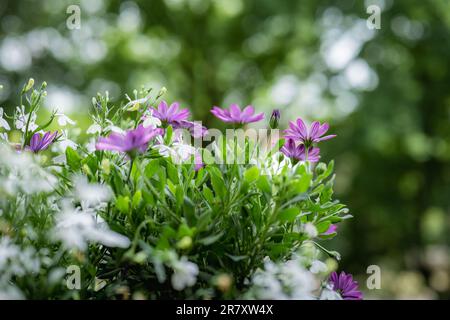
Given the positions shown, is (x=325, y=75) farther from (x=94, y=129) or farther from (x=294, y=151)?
(x=94, y=129)

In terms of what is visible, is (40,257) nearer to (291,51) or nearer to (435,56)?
(435,56)

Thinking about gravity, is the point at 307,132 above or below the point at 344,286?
above

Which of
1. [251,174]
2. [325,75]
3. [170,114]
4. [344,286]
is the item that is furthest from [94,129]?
[325,75]

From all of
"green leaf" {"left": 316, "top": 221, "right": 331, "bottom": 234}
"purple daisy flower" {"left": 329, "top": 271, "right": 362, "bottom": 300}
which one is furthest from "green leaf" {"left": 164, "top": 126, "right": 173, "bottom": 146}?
"purple daisy flower" {"left": 329, "top": 271, "right": 362, "bottom": 300}

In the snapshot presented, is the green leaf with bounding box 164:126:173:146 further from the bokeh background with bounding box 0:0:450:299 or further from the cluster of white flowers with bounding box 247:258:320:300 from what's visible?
the bokeh background with bounding box 0:0:450:299

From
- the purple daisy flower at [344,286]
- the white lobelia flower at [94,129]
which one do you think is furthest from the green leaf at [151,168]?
the purple daisy flower at [344,286]

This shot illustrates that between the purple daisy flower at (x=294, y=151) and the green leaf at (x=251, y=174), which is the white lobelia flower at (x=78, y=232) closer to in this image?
the green leaf at (x=251, y=174)
